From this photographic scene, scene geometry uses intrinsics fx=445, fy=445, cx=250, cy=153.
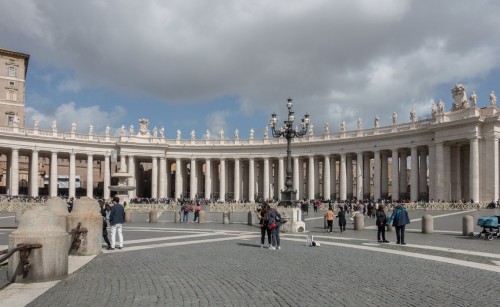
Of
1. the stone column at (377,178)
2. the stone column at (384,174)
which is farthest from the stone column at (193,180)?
the stone column at (384,174)

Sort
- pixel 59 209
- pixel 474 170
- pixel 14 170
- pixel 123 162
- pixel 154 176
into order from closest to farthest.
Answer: pixel 59 209, pixel 474 170, pixel 14 170, pixel 123 162, pixel 154 176

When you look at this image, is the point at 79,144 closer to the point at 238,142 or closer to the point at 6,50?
the point at 6,50

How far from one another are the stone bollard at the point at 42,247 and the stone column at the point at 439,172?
2196 inches

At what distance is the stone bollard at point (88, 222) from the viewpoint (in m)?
14.4

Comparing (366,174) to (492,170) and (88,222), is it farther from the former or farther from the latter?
(88,222)

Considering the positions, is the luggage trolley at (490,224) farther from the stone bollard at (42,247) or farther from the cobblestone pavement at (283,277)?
the stone bollard at (42,247)

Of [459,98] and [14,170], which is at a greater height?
[459,98]

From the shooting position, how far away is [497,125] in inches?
2116

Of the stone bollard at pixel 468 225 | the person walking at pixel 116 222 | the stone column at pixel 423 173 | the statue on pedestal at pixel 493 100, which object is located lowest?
the stone bollard at pixel 468 225

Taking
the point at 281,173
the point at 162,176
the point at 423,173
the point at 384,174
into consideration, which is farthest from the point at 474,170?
the point at 162,176

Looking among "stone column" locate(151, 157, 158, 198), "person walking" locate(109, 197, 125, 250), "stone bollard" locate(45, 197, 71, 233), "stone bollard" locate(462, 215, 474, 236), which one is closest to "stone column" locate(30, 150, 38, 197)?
"stone column" locate(151, 157, 158, 198)

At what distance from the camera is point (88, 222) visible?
1437cm

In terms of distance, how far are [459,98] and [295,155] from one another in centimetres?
2960

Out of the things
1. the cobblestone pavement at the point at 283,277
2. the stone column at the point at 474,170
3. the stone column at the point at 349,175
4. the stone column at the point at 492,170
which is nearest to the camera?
the cobblestone pavement at the point at 283,277
